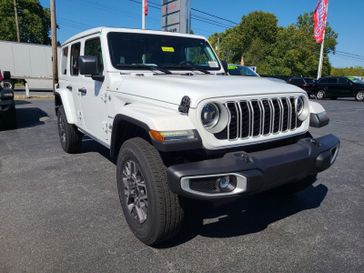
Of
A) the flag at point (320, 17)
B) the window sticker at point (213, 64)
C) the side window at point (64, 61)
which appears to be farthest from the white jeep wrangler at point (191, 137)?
the flag at point (320, 17)

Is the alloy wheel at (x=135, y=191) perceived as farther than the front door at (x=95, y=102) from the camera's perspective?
No

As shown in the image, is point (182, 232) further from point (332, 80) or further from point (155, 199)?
point (332, 80)

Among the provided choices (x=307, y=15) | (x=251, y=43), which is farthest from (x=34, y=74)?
(x=307, y=15)

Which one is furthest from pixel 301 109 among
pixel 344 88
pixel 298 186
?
pixel 344 88

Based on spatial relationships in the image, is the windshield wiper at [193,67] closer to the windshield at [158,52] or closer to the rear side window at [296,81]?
the windshield at [158,52]

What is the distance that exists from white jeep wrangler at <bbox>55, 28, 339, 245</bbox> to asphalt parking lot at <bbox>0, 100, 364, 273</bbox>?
28 cm

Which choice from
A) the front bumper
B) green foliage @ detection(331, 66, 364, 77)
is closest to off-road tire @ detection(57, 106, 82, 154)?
the front bumper

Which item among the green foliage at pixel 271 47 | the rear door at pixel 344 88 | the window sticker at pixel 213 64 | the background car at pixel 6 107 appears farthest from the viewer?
the green foliage at pixel 271 47

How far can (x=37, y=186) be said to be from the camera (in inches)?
168

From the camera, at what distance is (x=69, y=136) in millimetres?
5535

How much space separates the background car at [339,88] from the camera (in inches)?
812

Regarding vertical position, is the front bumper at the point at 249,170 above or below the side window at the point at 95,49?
below

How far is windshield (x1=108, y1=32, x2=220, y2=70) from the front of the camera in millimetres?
3846

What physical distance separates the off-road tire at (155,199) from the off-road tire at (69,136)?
9.78ft
